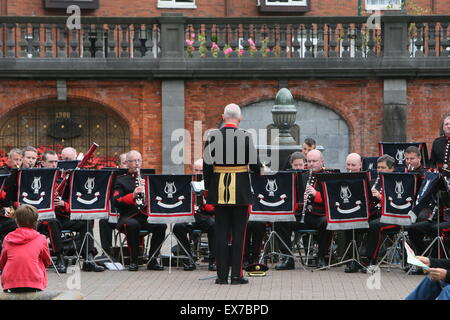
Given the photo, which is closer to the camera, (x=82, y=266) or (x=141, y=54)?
(x=82, y=266)

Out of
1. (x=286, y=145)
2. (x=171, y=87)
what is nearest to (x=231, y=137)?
(x=286, y=145)

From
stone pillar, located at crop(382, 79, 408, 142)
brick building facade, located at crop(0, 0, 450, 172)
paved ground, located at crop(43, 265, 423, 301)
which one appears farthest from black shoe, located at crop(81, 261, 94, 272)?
stone pillar, located at crop(382, 79, 408, 142)

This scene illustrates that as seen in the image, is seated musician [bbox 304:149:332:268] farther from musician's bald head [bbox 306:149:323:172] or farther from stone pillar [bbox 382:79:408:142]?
stone pillar [bbox 382:79:408:142]

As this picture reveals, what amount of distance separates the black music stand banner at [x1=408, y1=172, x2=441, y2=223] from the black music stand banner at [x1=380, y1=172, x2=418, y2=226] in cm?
27

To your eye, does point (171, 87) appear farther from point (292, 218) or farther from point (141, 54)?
point (292, 218)

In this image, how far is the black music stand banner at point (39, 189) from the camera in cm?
1432

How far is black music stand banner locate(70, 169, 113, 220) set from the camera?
1475 centimetres

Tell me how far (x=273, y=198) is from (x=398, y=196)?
1700 millimetres

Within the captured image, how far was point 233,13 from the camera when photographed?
32.2m

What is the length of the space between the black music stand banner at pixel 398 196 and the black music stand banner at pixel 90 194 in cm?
377

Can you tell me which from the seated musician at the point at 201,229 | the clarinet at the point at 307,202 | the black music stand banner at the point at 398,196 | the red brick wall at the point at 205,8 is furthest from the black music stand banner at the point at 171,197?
the red brick wall at the point at 205,8

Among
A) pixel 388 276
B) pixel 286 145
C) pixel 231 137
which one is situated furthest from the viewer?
pixel 286 145

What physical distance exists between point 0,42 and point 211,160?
13590 mm

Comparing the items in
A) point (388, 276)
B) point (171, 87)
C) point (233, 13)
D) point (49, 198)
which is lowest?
point (388, 276)
